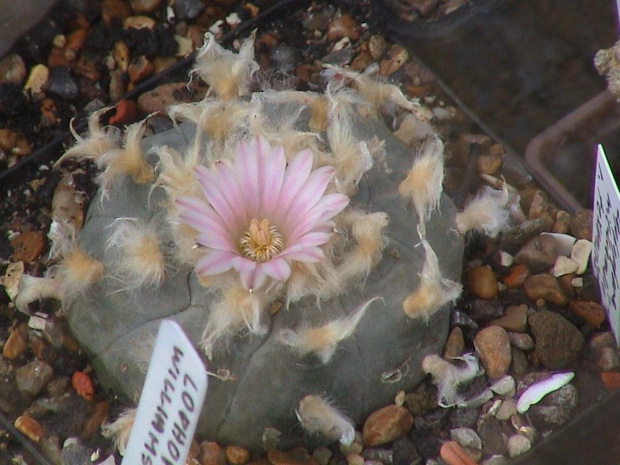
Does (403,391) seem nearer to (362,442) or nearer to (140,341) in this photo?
(362,442)

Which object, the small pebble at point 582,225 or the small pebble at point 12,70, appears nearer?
the small pebble at point 582,225

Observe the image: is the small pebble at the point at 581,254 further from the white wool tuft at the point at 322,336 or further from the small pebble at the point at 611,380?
the white wool tuft at the point at 322,336

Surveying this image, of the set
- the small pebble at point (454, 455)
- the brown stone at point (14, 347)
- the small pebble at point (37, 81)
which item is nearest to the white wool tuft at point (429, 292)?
the small pebble at point (454, 455)

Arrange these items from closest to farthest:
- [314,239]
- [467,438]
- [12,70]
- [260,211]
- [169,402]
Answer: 1. [169,402]
2. [314,239]
3. [260,211]
4. [467,438]
5. [12,70]

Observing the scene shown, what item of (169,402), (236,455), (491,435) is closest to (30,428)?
(236,455)

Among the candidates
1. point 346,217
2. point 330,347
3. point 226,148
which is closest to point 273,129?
point 226,148

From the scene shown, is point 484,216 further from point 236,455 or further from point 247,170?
point 236,455
